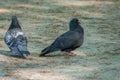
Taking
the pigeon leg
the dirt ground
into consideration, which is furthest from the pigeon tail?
the pigeon leg

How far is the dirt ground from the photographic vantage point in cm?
962

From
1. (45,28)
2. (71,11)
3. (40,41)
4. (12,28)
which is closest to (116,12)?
(71,11)

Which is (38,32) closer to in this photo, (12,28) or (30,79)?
(12,28)

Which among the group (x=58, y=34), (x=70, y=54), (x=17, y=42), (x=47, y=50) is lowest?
(x=58, y=34)

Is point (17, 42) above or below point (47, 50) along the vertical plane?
above

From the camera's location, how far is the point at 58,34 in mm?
13586

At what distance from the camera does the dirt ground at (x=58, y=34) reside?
31.6 ft

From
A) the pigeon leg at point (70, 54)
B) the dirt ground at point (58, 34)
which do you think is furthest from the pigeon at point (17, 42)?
the pigeon leg at point (70, 54)

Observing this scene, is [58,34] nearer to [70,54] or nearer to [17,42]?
[70,54]

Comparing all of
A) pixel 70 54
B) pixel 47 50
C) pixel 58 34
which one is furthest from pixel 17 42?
pixel 58 34

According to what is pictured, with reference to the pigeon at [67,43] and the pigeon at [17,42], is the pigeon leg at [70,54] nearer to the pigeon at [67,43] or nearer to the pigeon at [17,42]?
the pigeon at [67,43]

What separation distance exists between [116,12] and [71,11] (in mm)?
1560

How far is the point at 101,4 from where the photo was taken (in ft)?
63.5

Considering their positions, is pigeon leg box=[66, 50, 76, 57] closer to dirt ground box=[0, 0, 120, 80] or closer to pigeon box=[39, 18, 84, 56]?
pigeon box=[39, 18, 84, 56]
